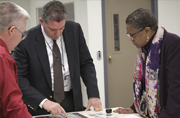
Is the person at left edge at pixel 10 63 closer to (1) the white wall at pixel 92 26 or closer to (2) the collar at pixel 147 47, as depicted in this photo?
(2) the collar at pixel 147 47

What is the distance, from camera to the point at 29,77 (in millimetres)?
2047

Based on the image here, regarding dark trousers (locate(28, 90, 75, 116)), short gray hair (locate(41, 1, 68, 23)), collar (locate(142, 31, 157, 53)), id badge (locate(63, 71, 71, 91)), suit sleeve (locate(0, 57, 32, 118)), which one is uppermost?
short gray hair (locate(41, 1, 68, 23))

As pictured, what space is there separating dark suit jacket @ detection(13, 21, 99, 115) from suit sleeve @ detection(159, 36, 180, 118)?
707 millimetres

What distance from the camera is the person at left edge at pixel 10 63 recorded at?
116cm

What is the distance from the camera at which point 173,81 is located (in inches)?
64.0

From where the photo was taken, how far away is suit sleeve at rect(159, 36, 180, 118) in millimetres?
1605

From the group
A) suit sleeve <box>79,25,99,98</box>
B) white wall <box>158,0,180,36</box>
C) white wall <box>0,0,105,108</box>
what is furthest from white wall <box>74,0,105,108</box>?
suit sleeve <box>79,25,99,98</box>

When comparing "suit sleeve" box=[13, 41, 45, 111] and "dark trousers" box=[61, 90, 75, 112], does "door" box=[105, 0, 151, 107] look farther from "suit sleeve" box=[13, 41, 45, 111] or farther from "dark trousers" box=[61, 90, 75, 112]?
"suit sleeve" box=[13, 41, 45, 111]

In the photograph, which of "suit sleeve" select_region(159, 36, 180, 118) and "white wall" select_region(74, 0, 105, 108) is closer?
"suit sleeve" select_region(159, 36, 180, 118)

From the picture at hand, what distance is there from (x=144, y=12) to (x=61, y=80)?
91cm

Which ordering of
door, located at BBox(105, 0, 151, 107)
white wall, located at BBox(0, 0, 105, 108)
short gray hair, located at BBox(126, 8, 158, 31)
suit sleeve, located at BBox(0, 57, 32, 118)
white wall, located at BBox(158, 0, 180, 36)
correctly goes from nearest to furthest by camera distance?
suit sleeve, located at BBox(0, 57, 32, 118) < short gray hair, located at BBox(126, 8, 158, 31) < white wall, located at BBox(0, 0, 105, 108) < door, located at BBox(105, 0, 151, 107) < white wall, located at BBox(158, 0, 180, 36)

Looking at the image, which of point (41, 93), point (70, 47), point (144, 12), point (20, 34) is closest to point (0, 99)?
point (20, 34)

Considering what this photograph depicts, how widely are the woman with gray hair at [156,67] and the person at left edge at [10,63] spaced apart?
0.90 metres

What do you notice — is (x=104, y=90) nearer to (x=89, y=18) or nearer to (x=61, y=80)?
(x=89, y=18)
